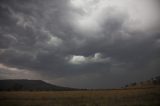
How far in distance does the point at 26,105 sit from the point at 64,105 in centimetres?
615

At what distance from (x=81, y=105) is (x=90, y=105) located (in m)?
1.49

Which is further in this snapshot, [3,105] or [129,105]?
[3,105]

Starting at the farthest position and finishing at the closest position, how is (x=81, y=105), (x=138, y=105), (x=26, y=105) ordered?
(x=26, y=105)
(x=81, y=105)
(x=138, y=105)

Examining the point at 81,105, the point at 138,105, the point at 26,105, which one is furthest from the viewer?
the point at 26,105

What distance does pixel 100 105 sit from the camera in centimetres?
A: 2589

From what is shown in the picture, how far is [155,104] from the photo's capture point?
25.9 metres

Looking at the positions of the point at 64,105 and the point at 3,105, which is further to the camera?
the point at 3,105

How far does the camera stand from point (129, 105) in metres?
25.5

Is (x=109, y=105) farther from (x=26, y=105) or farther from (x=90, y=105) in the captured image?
(x=26, y=105)

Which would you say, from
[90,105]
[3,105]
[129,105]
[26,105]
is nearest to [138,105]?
[129,105]

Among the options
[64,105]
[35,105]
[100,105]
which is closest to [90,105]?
[100,105]

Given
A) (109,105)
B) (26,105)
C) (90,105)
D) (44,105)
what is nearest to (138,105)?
(109,105)

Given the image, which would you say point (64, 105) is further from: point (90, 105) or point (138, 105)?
point (138, 105)

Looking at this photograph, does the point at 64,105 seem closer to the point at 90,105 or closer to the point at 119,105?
the point at 90,105
